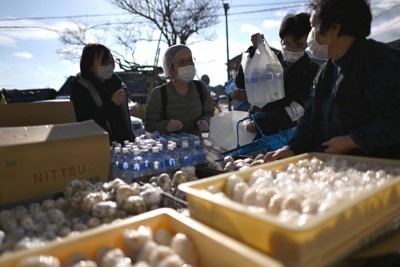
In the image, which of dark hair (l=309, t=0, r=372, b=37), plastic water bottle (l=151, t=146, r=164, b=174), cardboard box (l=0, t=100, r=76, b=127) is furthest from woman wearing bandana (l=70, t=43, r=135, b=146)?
dark hair (l=309, t=0, r=372, b=37)

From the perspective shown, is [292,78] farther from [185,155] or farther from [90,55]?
[90,55]

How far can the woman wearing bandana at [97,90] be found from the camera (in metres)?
2.98

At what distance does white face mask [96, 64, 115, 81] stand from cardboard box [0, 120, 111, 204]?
1260mm

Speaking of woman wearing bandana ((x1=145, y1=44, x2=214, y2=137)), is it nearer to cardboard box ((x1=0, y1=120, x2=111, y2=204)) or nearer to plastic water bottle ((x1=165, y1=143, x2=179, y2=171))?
plastic water bottle ((x1=165, y1=143, x2=179, y2=171))

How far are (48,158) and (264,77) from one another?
189cm

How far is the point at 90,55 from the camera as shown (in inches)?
118

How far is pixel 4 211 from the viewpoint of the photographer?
1375mm

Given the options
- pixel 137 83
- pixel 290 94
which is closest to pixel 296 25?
pixel 290 94

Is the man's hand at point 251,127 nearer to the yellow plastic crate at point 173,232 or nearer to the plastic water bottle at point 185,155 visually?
the plastic water bottle at point 185,155

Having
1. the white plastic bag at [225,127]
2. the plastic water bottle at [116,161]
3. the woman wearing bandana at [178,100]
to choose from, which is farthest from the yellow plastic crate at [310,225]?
the woman wearing bandana at [178,100]

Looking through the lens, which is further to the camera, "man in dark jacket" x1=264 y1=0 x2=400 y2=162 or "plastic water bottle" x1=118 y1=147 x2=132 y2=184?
"plastic water bottle" x1=118 y1=147 x2=132 y2=184

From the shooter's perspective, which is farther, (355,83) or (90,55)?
(90,55)

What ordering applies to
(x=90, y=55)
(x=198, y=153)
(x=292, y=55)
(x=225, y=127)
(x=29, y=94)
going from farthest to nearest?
(x=29, y=94), (x=225, y=127), (x=90, y=55), (x=292, y=55), (x=198, y=153)

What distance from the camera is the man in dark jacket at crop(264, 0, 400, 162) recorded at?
144 cm
